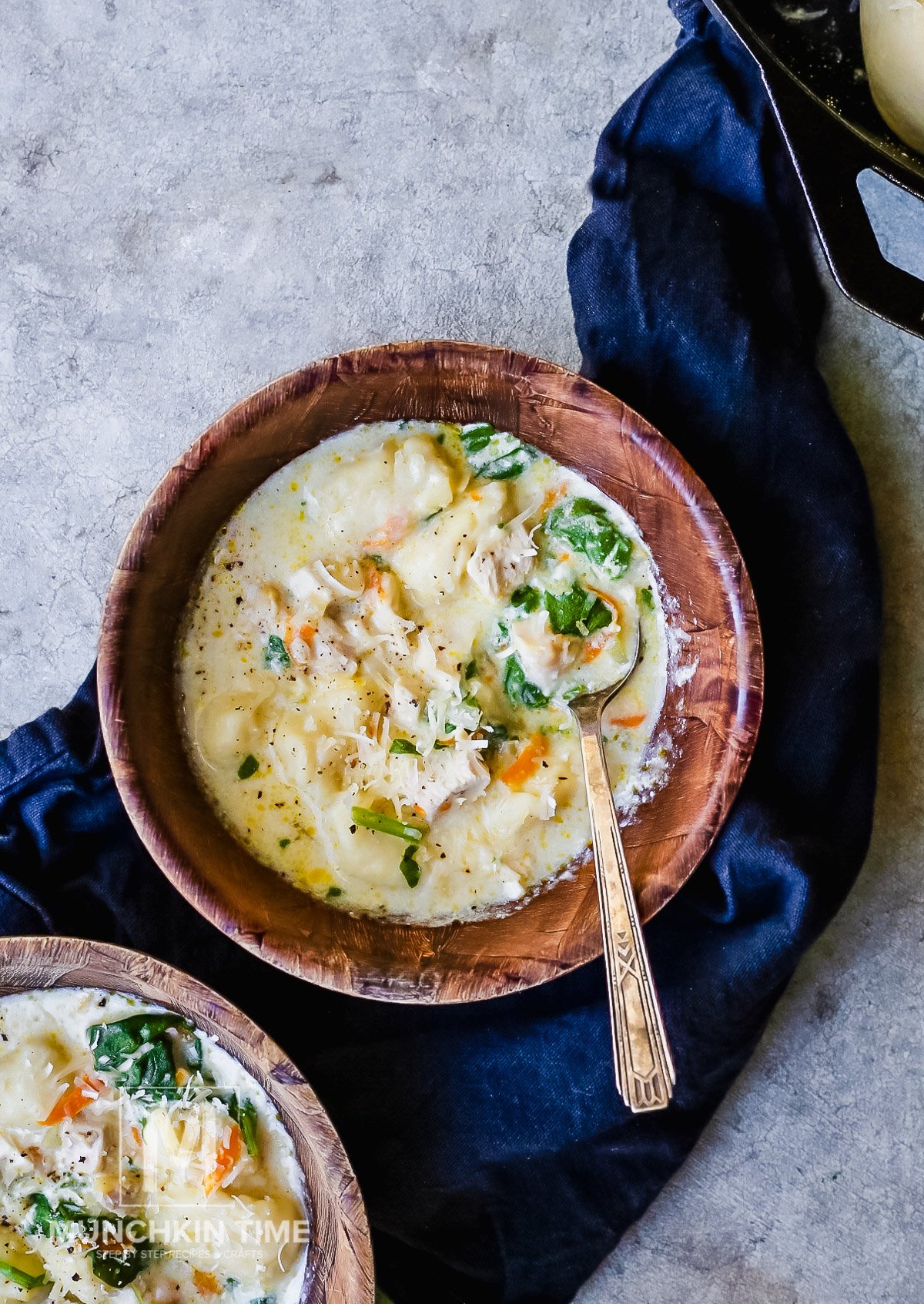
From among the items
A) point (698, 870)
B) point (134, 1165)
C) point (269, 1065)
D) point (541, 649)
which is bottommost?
point (134, 1165)

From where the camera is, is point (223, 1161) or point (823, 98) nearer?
point (823, 98)

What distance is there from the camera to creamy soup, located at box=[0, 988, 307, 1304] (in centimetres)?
229

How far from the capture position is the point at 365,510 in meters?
2.22

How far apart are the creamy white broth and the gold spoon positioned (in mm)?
85

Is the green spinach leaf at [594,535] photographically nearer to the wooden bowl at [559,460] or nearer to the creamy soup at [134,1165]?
the wooden bowl at [559,460]

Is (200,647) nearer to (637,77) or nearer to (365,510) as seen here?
(365,510)

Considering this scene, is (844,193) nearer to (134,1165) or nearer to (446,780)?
(446,780)

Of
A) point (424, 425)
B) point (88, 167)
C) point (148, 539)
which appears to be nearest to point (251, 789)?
point (148, 539)

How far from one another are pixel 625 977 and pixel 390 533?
37.6 inches

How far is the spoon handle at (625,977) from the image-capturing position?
1896 millimetres

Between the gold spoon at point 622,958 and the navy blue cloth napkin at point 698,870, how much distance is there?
0.35 metres

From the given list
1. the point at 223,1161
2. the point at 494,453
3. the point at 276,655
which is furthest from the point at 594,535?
the point at 223,1161

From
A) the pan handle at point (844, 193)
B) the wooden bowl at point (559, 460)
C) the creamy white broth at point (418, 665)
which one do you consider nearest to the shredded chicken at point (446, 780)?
the creamy white broth at point (418, 665)

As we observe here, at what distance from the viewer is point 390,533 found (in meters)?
2.23
